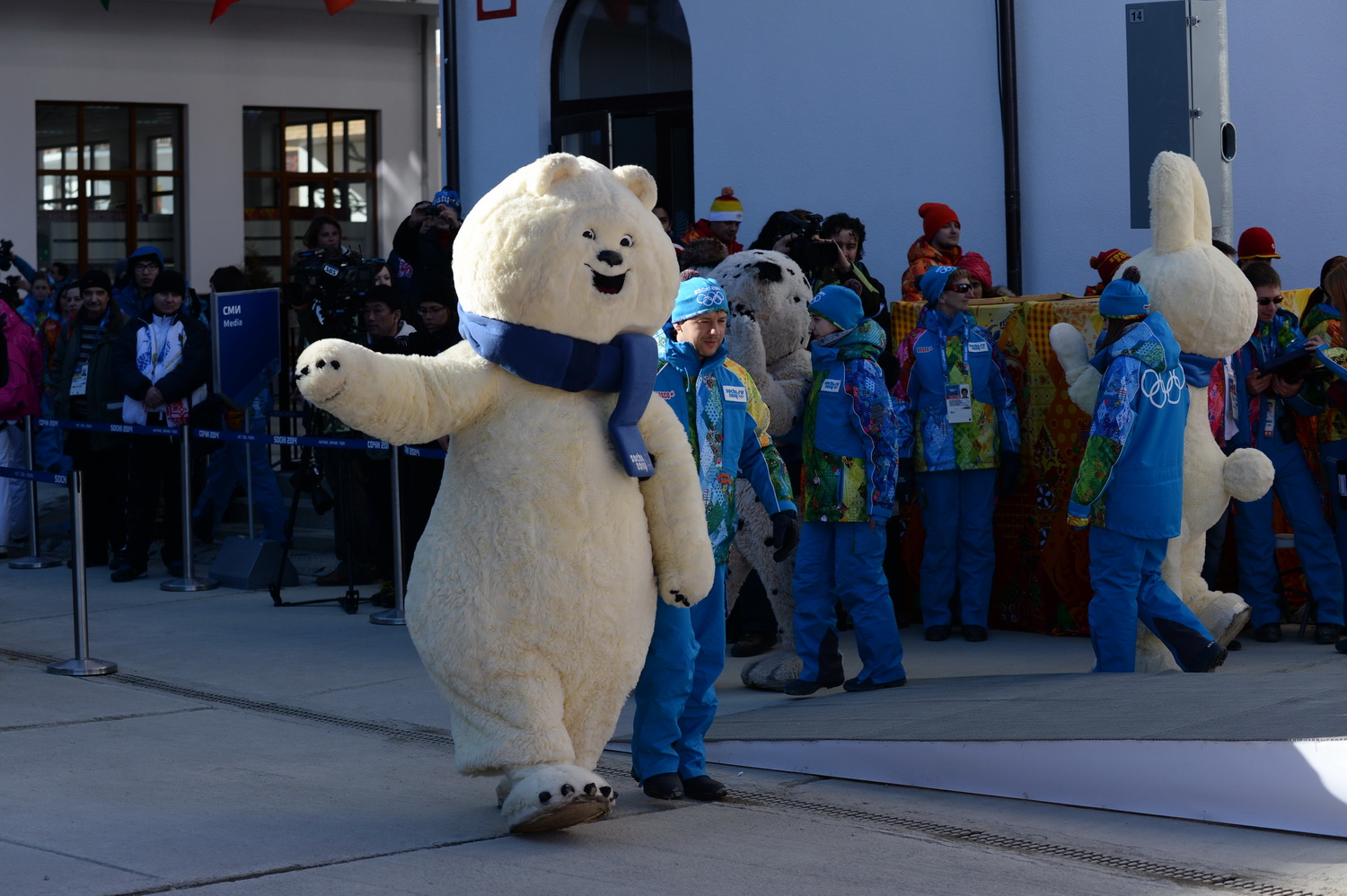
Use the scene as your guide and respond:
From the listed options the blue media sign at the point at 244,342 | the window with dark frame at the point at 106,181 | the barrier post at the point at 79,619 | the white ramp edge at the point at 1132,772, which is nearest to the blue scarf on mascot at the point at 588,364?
the white ramp edge at the point at 1132,772

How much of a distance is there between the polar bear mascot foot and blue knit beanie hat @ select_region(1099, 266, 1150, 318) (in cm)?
328

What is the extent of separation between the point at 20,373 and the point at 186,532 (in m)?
2.42

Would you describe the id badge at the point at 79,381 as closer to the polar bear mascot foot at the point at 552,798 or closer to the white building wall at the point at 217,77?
the white building wall at the point at 217,77

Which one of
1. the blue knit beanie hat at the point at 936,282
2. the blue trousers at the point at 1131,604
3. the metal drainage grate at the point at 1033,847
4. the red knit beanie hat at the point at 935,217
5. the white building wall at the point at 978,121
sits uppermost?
the white building wall at the point at 978,121

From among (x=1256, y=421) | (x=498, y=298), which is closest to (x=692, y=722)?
(x=498, y=298)

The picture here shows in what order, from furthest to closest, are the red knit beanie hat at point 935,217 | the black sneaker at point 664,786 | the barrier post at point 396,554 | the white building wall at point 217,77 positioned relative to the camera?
the white building wall at point 217,77 → the red knit beanie hat at point 935,217 → the barrier post at point 396,554 → the black sneaker at point 664,786

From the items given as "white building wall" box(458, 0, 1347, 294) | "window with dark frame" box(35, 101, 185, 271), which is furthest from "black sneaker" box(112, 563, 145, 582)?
"window with dark frame" box(35, 101, 185, 271)

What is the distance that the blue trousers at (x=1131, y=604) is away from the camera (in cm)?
664

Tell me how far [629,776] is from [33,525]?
725 centimetres

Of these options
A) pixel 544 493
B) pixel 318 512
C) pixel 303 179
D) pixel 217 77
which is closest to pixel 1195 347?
pixel 544 493

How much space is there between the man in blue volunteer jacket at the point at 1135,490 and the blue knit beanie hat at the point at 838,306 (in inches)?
40.8

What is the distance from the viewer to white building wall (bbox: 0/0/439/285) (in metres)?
18.0

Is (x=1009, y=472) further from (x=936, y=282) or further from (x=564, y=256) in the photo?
(x=564, y=256)

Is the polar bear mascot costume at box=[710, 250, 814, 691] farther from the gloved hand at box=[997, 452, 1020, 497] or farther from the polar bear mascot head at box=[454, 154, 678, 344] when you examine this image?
the polar bear mascot head at box=[454, 154, 678, 344]
